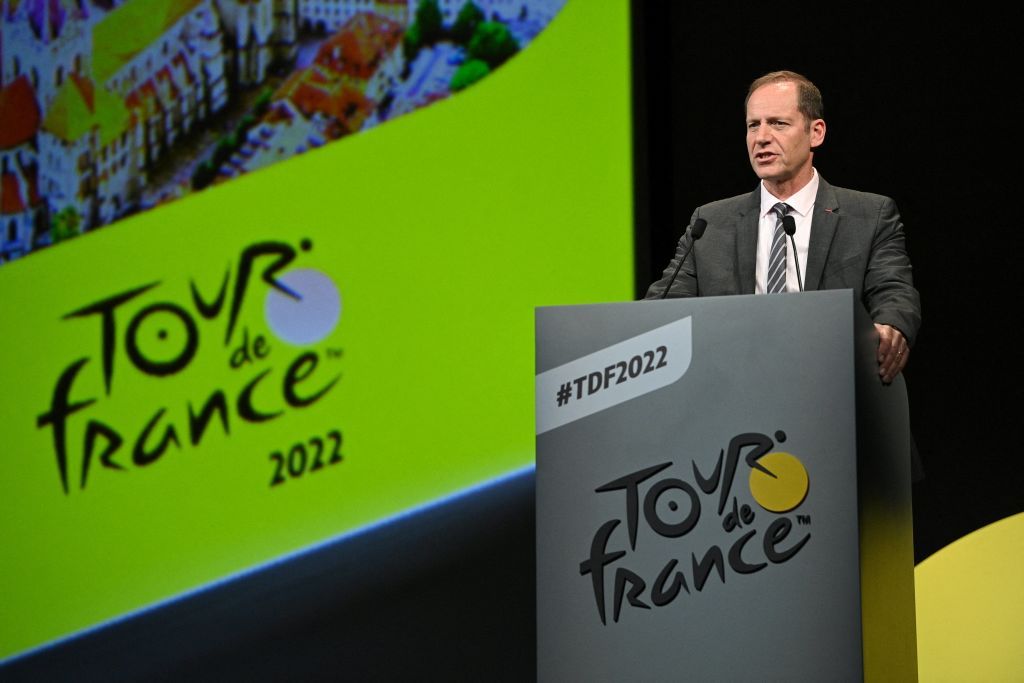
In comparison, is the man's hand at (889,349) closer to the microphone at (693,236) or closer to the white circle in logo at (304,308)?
the microphone at (693,236)

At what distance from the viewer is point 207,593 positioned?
3.51 metres

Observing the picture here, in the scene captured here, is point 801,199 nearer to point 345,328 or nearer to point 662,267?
point 662,267

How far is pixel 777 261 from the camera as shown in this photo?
214 centimetres

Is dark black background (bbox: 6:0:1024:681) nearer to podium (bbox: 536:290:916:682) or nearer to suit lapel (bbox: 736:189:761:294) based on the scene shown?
suit lapel (bbox: 736:189:761:294)

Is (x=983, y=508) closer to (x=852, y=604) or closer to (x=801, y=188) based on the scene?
(x=801, y=188)

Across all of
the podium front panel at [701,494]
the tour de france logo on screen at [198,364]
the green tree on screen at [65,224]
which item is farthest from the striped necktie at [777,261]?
the green tree on screen at [65,224]

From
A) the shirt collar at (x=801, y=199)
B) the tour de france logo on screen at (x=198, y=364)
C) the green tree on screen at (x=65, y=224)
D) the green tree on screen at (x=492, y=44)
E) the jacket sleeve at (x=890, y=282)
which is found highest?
Result: the green tree on screen at (x=492, y=44)

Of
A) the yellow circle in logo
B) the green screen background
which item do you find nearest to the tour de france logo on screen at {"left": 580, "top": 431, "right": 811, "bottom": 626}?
the yellow circle in logo

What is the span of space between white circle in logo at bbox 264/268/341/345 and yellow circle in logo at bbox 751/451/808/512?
200cm

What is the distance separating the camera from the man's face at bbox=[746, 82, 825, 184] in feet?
7.09

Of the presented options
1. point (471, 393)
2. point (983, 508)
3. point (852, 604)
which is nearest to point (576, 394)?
point (852, 604)

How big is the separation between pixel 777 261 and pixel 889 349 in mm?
339

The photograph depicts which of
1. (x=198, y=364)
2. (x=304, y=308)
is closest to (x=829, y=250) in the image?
(x=304, y=308)

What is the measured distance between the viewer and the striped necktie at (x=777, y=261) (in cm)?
213
